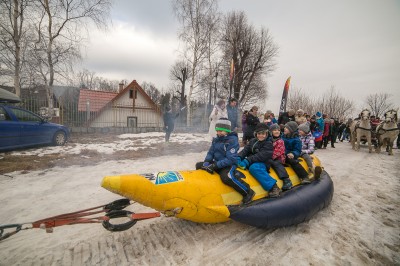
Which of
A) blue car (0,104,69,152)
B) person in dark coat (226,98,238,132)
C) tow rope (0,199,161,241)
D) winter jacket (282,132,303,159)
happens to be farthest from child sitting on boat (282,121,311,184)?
blue car (0,104,69,152)

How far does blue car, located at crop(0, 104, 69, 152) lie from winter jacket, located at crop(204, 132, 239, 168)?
7023mm

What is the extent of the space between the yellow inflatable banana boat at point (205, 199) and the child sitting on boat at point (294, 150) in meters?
0.68

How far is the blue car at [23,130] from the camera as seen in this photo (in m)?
6.32

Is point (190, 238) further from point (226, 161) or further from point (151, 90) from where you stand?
point (151, 90)

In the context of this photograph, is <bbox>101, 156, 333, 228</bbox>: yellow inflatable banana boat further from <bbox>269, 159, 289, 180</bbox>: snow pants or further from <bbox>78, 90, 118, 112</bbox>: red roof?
<bbox>78, 90, 118, 112</bbox>: red roof

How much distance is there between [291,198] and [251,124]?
465 centimetres

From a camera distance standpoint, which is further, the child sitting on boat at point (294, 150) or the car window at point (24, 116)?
the car window at point (24, 116)

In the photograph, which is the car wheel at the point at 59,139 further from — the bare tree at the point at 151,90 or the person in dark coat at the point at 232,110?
the bare tree at the point at 151,90

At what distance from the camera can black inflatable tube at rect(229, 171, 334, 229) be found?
8.21 feet

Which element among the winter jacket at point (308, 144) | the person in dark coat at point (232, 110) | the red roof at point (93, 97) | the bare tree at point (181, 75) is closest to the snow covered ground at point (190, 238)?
the winter jacket at point (308, 144)

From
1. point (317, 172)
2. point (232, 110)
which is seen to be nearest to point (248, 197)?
point (317, 172)

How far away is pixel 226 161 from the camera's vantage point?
2.88 metres

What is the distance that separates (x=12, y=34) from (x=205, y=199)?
13.3m

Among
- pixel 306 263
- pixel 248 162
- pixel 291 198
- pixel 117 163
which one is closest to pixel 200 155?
pixel 117 163
